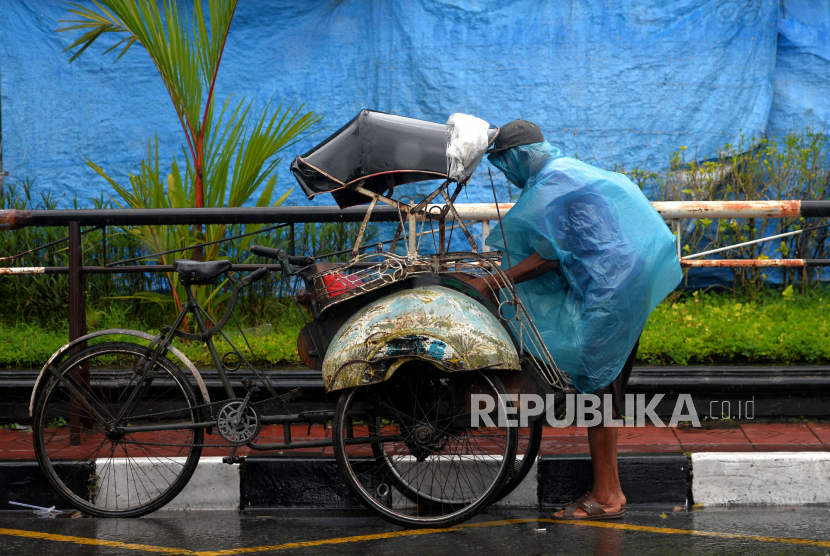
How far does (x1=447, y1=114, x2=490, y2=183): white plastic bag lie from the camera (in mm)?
3676

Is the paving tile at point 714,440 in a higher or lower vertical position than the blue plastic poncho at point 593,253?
lower

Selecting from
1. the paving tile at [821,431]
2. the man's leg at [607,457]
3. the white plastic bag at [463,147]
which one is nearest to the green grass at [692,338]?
the paving tile at [821,431]

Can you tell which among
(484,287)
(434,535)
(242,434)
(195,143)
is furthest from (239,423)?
(195,143)

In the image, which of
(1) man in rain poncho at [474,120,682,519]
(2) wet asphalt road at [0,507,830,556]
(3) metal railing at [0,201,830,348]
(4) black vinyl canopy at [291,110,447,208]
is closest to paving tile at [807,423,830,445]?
(2) wet asphalt road at [0,507,830,556]

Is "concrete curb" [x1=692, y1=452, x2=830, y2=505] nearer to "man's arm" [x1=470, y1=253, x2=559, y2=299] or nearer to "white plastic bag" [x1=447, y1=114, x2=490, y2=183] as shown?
"man's arm" [x1=470, y1=253, x2=559, y2=299]

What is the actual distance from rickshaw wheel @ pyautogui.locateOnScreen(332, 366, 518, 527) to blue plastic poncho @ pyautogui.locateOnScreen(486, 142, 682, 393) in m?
0.45

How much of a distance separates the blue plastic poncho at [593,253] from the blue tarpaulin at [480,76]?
402 cm

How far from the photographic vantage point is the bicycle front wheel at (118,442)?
4.20 metres

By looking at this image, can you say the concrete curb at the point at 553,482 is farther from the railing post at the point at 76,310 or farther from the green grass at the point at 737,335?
the green grass at the point at 737,335

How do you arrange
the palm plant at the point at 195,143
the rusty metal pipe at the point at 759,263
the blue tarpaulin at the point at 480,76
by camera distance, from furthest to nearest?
1. the blue tarpaulin at the point at 480,76
2. the palm plant at the point at 195,143
3. the rusty metal pipe at the point at 759,263

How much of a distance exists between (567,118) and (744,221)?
1803 millimetres

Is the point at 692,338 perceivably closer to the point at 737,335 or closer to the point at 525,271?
the point at 737,335

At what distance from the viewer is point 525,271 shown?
394 centimetres

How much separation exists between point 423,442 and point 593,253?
44.9 inches
